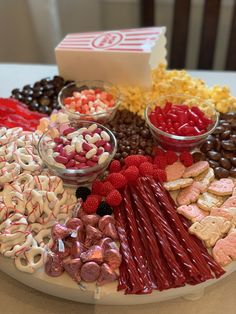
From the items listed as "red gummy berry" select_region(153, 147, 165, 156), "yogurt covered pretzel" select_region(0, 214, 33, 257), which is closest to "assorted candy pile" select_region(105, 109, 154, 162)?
"red gummy berry" select_region(153, 147, 165, 156)

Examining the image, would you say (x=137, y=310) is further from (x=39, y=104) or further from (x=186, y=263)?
(x=39, y=104)

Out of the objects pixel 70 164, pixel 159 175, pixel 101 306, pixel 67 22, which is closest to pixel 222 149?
pixel 159 175

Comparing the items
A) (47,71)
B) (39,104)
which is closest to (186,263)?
(39,104)

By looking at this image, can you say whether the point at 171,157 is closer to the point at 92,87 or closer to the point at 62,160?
the point at 62,160

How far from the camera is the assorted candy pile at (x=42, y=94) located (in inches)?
52.1

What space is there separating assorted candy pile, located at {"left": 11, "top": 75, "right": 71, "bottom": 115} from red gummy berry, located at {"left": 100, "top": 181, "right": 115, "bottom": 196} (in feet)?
1.32

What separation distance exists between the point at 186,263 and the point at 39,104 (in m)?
0.74

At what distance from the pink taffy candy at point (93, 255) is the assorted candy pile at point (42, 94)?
574 millimetres

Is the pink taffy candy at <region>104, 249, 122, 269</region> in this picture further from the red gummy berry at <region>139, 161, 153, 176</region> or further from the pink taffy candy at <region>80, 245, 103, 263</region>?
the red gummy berry at <region>139, 161, 153, 176</region>

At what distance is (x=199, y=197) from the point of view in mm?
1027

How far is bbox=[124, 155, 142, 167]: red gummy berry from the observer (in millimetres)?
1062

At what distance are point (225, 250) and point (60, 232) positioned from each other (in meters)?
0.37

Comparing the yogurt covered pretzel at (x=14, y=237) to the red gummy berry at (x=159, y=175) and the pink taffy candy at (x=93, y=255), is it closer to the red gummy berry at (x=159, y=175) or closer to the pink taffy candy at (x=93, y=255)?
the pink taffy candy at (x=93, y=255)

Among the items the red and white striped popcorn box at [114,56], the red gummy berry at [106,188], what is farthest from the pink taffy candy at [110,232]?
the red and white striped popcorn box at [114,56]
